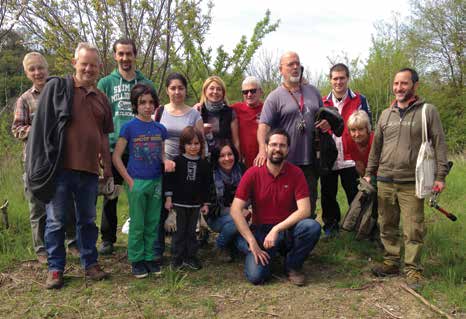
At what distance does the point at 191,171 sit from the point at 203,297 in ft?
4.02

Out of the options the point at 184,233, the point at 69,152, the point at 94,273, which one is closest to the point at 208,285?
the point at 184,233

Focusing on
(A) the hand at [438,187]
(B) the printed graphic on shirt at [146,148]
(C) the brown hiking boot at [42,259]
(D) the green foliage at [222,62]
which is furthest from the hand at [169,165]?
(D) the green foliage at [222,62]

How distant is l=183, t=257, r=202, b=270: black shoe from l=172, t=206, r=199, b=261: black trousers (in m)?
0.06

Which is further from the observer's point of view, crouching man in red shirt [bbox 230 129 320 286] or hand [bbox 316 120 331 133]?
hand [bbox 316 120 331 133]

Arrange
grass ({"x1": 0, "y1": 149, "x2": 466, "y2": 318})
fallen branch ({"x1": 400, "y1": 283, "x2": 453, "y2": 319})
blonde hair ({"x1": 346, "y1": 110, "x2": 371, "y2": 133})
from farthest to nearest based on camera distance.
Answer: blonde hair ({"x1": 346, "y1": 110, "x2": 371, "y2": 133}), grass ({"x1": 0, "y1": 149, "x2": 466, "y2": 318}), fallen branch ({"x1": 400, "y1": 283, "x2": 453, "y2": 319})

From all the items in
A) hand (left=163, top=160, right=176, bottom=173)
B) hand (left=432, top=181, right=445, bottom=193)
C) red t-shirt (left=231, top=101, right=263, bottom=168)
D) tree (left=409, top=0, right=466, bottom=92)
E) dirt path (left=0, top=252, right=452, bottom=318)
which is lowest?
dirt path (left=0, top=252, right=452, bottom=318)

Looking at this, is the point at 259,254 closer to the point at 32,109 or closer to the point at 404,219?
the point at 404,219

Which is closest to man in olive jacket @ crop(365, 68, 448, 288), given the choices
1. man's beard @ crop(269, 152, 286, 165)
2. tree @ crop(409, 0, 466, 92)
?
man's beard @ crop(269, 152, 286, 165)

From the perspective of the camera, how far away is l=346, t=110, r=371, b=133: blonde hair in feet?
14.5

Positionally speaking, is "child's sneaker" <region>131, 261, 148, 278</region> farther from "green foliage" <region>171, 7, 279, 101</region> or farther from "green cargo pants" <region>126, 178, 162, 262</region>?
"green foliage" <region>171, 7, 279, 101</region>

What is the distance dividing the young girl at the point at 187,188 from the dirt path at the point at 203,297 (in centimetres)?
34

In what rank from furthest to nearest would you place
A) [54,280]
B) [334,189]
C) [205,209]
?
[334,189]
[205,209]
[54,280]

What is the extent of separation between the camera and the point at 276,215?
405 cm

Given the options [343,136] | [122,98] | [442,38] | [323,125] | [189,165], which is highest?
[442,38]
